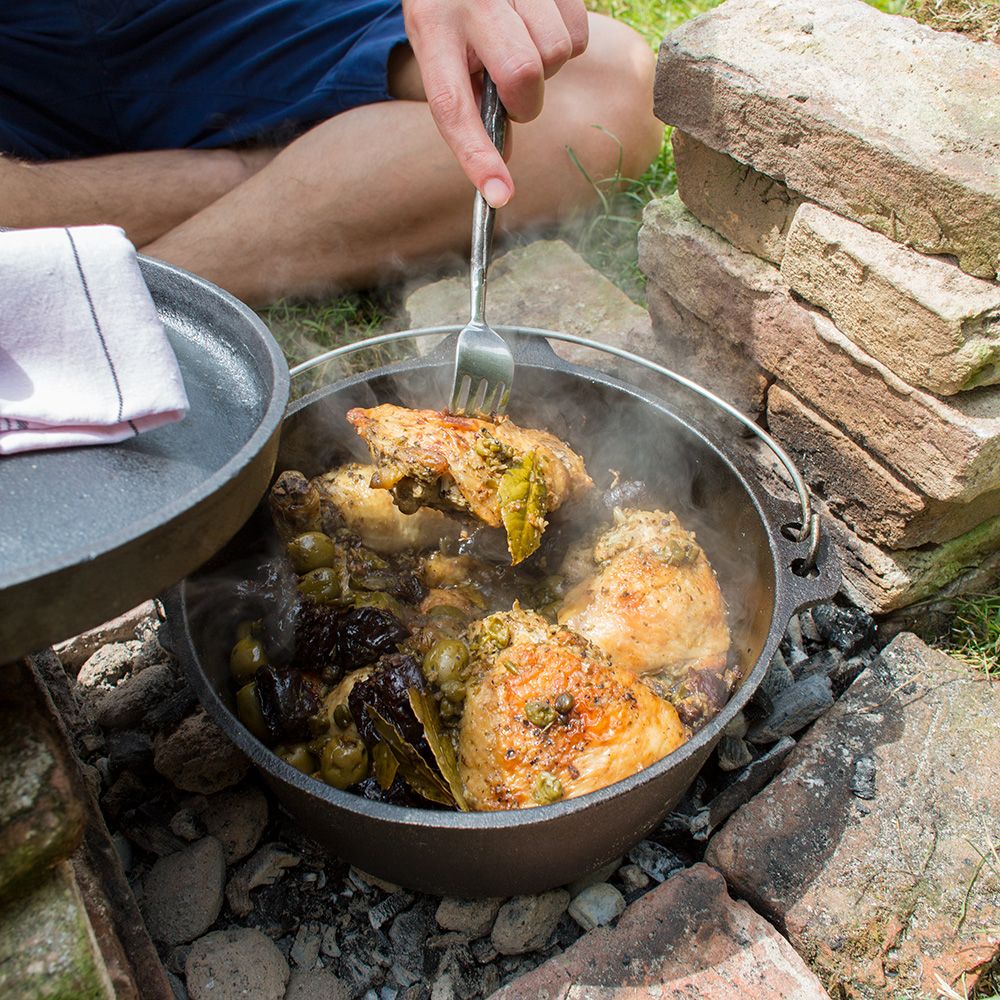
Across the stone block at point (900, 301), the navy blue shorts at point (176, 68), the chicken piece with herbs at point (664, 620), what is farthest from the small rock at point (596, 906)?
the navy blue shorts at point (176, 68)

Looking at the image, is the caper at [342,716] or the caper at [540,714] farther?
the caper at [342,716]

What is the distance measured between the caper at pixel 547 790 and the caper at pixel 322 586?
81 cm

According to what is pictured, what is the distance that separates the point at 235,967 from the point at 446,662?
1.00 meters

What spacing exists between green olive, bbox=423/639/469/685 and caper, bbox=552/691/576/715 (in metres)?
0.27

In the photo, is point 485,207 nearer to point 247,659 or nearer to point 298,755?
point 247,659

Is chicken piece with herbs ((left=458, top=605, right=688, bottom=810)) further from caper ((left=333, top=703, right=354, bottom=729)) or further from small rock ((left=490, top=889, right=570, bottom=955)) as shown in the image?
small rock ((left=490, top=889, right=570, bottom=955))

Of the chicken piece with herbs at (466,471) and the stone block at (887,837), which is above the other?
the chicken piece with herbs at (466,471)

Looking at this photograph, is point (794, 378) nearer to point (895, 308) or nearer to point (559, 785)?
point (895, 308)

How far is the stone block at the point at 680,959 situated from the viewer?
1.82 metres

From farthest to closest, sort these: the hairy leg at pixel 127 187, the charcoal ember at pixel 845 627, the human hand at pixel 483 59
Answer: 1. the hairy leg at pixel 127 187
2. the charcoal ember at pixel 845 627
3. the human hand at pixel 483 59

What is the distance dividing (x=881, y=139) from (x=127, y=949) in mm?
2780

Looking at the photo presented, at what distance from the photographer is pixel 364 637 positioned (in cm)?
206

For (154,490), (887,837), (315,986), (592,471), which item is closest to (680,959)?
(887,837)

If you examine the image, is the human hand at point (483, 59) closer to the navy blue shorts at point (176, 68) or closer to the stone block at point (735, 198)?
the stone block at point (735, 198)
